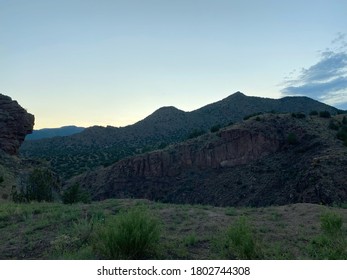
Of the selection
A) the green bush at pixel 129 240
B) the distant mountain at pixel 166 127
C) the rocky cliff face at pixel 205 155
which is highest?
the distant mountain at pixel 166 127

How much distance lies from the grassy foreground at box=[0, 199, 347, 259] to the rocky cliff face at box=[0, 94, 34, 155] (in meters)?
26.0

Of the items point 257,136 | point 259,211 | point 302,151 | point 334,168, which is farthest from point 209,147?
point 259,211

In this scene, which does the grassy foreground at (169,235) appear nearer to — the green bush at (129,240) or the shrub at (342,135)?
the green bush at (129,240)

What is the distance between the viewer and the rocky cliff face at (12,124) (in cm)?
3850

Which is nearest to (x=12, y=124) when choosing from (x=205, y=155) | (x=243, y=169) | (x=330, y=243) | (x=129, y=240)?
(x=205, y=155)

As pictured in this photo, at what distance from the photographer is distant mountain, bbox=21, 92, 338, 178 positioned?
91.8 m

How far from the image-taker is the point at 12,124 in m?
39.4

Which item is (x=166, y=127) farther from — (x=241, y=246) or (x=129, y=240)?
(x=129, y=240)

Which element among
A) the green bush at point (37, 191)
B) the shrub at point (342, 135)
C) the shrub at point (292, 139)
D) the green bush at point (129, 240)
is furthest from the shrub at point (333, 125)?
the green bush at point (129, 240)

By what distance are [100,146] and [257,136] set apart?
53.2 m

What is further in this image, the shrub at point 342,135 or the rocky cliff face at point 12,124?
the shrub at point 342,135

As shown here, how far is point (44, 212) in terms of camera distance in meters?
14.9

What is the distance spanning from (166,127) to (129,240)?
309 ft
